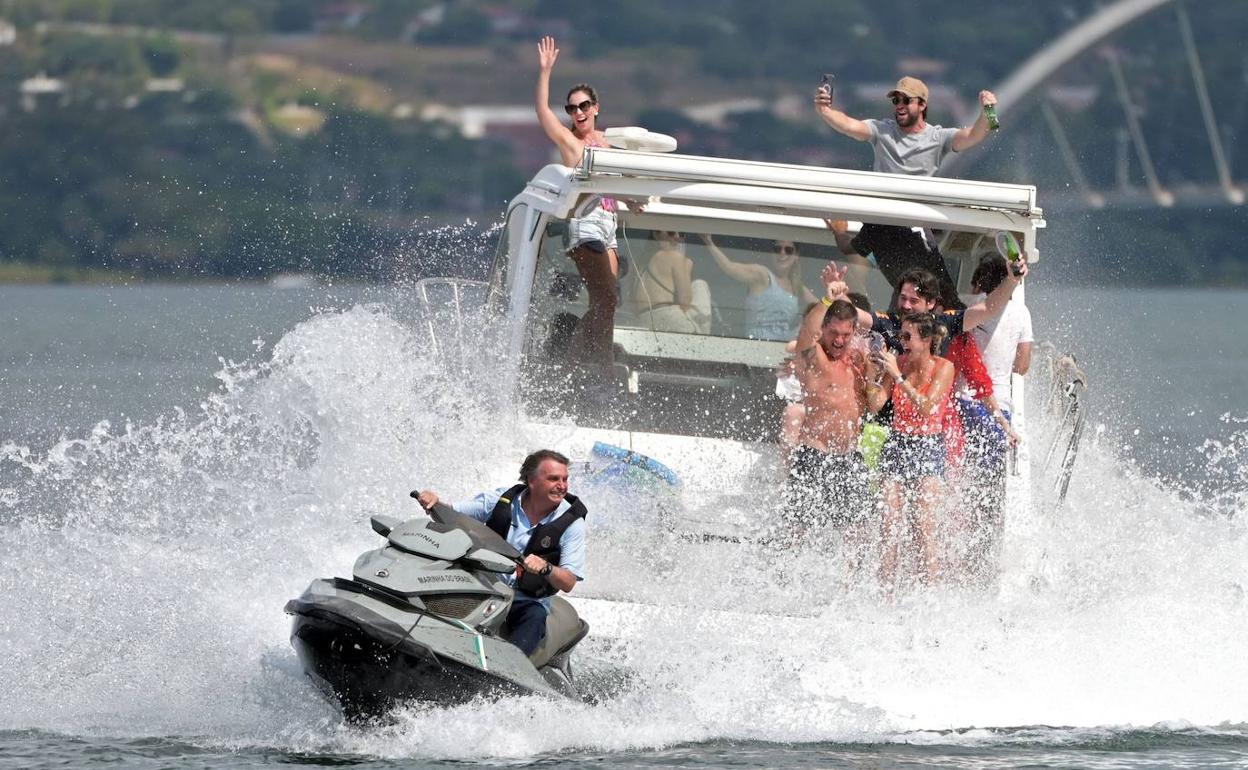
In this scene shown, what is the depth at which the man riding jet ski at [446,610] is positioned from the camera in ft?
23.7

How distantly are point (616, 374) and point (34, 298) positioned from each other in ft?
205

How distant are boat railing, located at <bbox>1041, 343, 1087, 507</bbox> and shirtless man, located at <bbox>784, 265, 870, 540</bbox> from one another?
1.51 metres

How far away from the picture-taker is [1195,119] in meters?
98.4

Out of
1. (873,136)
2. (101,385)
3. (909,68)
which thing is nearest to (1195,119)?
(909,68)

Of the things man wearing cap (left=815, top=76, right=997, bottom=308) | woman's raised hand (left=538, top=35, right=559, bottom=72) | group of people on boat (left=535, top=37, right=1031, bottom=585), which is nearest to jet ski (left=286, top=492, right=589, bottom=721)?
group of people on boat (left=535, top=37, right=1031, bottom=585)

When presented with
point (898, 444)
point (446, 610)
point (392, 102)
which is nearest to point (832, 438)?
point (898, 444)

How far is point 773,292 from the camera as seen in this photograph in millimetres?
10617

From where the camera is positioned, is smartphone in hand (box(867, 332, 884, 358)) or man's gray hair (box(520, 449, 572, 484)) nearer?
man's gray hair (box(520, 449, 572, 484))

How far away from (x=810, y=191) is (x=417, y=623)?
3.35 metres

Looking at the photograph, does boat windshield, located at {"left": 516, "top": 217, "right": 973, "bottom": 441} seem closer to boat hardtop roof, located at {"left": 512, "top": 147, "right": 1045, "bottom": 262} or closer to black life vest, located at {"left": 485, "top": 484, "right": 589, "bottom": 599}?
boat hardtop roof, located at {"left": 512, "top": 147, "right": 1045, "bottom": 262}

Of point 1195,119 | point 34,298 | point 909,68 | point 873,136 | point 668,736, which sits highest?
point 909,68

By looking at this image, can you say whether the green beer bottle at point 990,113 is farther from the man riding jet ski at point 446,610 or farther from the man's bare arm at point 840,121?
the man riding jet ski at point 446,610

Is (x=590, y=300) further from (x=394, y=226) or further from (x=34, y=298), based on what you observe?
(x=394, y=226)

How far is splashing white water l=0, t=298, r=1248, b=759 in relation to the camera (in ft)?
27.1
